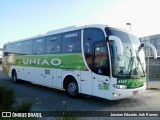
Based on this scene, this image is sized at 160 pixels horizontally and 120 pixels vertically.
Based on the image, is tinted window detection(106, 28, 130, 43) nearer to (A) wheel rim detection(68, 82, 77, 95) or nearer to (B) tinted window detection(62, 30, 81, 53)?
(B) tinted window detection(62, 30, 81, 53)

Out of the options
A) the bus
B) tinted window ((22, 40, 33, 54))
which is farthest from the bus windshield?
tinted window ((22, 40, 33, 54))

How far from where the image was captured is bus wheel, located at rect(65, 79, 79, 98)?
42.0ft

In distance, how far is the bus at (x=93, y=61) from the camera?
10625 mm

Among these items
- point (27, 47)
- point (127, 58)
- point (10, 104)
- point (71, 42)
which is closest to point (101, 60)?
point (127, 58)

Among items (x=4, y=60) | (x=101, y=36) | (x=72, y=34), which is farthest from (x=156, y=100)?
(x=4, y=60)

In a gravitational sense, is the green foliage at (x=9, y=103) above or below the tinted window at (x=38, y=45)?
below

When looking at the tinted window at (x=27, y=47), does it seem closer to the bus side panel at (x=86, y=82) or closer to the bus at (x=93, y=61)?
the bus at (x=93, y=61)

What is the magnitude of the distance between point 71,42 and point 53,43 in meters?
1.92

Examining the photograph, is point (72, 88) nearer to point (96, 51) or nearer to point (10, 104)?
point (96, 51)

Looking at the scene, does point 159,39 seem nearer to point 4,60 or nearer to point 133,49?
point 4,60

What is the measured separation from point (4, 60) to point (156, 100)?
15.0 meters

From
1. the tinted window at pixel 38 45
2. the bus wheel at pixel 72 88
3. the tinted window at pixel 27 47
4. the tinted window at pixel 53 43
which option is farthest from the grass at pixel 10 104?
the tinted window at pixel 27 47

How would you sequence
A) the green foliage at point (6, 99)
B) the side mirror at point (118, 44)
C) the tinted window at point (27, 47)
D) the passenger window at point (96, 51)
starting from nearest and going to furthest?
1. the green foliage at point (6, 99)
2. the side mirror at point (118, 44)
3. the passenger window at point (96, 51)
4. the tinted window at point (27, 47)

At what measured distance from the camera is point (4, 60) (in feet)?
75.0
